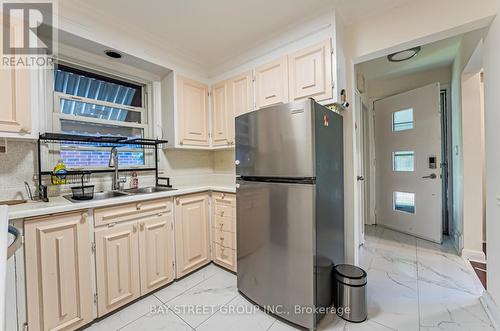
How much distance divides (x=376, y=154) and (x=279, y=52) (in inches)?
101

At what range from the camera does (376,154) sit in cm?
365

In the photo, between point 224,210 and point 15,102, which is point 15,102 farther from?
point 224,210

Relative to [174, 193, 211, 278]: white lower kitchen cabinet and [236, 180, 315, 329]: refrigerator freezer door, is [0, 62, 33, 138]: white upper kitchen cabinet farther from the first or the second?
[236, 180, 315, 329]: refrigerator freezer door

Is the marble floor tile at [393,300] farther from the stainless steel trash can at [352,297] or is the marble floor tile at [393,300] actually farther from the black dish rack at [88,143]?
the black dish rack at [88,143]

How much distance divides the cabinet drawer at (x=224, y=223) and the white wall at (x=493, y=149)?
6.65 ft

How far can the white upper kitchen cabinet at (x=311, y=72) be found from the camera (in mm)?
1808

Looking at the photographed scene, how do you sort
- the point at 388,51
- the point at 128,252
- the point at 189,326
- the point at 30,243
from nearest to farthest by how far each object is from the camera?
the point at 30,243
the point at 189,326
the point at 128,252
the point at 388,51

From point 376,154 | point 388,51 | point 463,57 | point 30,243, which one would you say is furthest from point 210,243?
point 463,57

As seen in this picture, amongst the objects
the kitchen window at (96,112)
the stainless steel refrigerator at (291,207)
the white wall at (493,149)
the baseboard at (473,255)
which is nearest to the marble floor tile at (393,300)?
the stainless steel refrigerator at (291,207)

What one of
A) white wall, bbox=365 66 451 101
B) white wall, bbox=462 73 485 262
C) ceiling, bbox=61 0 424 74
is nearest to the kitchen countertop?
ceiling, bbox=61 0 424 74

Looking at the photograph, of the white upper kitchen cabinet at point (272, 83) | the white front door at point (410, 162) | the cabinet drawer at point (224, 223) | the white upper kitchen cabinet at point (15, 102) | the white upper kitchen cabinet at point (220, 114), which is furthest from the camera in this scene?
the white front door at point (410, 162)

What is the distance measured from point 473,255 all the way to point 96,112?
4312 millimetres

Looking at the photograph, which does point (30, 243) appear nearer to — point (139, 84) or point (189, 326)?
point (189, 326)

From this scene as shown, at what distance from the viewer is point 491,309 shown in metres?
1.54
